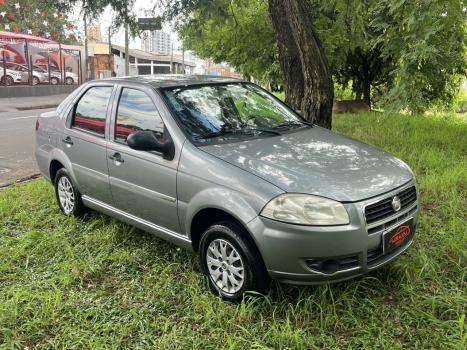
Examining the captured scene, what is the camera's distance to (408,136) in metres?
9.06

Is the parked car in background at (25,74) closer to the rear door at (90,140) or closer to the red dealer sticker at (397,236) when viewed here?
the rear door at (90,140)

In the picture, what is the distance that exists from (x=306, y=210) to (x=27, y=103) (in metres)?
20.9

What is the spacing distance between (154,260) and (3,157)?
6178mm

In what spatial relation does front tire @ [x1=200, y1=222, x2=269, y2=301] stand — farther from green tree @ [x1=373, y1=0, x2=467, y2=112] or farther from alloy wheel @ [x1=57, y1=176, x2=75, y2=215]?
green tree @ [x1=373, y1=0, x2=467, y2=112]

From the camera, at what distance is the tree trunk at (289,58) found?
22.1 ft

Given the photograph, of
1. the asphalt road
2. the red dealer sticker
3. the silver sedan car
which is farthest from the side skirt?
the asphalt road

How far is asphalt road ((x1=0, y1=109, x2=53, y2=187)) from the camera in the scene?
774 cm

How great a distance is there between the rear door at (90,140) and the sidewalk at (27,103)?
1575 cm

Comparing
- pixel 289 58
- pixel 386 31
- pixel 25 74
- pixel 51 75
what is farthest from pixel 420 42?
pixel 51 75

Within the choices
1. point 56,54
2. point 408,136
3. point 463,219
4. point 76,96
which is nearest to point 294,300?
point 463,219

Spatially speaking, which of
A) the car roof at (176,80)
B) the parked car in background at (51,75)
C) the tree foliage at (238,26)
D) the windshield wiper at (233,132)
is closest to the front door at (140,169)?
the car roof at (176,80)

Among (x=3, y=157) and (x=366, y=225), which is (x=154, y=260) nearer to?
(x=366, y=225)

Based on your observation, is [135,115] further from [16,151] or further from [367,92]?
[367,92]

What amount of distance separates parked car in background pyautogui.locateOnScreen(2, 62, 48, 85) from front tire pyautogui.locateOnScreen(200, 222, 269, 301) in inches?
888
